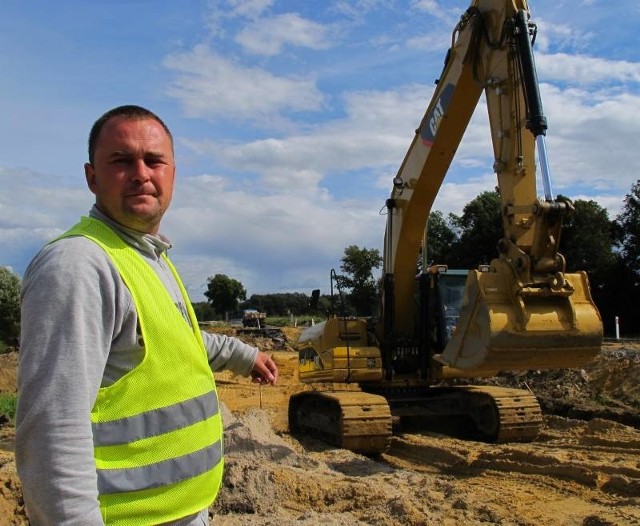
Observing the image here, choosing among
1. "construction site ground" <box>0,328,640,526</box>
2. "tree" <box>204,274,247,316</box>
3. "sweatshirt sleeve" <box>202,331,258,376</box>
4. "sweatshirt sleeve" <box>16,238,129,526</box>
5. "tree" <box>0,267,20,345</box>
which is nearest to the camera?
"sweatshirt sleeve" <box>16,238,129,526</box>

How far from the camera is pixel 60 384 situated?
1.58 metres

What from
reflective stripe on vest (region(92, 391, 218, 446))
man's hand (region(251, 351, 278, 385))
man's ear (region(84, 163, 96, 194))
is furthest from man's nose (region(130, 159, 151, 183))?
man's hand (region(251, 351, 278, 385))

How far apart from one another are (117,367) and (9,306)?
28.8 metres

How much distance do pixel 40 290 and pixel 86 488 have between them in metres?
0.46

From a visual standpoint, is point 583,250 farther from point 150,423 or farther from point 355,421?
point 150,423

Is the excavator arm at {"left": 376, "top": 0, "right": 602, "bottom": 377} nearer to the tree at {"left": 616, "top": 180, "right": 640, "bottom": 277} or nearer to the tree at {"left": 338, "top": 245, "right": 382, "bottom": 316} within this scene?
the tree at {"left": 338, "top": 245, "right": 382, "bottom": 316}

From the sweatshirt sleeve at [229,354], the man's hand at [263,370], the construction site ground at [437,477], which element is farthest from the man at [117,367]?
the construction site ground at [437,477]

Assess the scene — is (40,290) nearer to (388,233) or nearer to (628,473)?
(628,473)

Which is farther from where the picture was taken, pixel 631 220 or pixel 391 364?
pixel 631 220

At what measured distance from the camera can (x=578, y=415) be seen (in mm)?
11398

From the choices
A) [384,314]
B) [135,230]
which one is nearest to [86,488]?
[135,230]

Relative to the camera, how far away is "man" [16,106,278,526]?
1.56 meters

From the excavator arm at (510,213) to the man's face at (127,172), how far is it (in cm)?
482

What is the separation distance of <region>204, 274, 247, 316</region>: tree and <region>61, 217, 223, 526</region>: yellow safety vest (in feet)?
230
